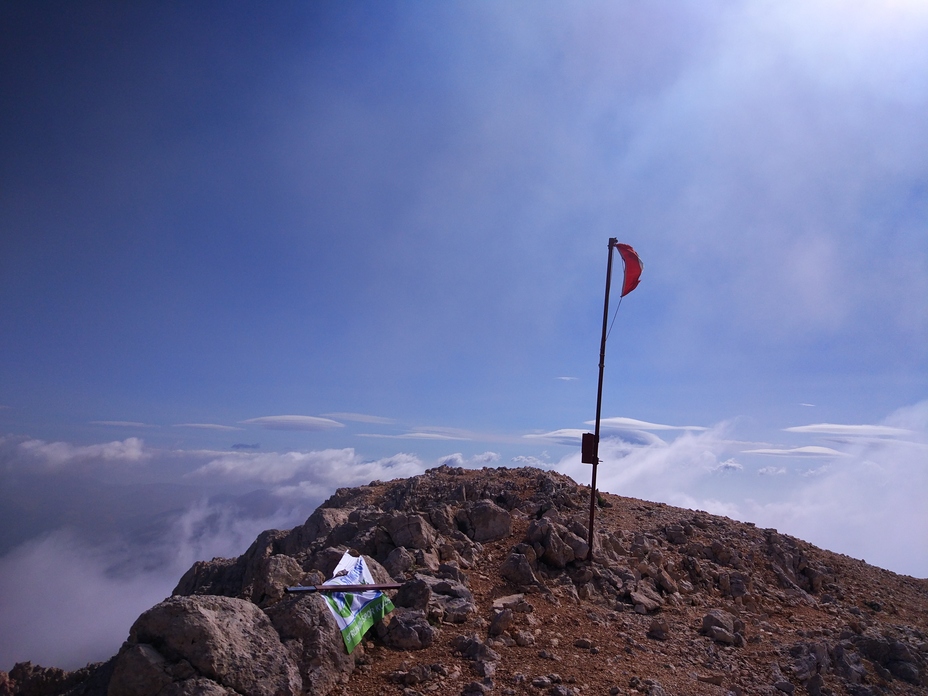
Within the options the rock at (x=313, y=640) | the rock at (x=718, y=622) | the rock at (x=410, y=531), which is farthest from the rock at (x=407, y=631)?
the rock at (x=718, y=622)

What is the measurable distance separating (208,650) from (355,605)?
260cm

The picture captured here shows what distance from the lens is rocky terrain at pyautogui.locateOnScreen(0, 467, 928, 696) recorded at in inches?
293

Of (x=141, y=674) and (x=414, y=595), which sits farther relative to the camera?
(x=414, y=595)

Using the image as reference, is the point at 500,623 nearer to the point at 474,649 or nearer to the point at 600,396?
the point at 474,649

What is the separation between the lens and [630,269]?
13.7m

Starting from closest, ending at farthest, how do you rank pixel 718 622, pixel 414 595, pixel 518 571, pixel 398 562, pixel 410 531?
pixel 414 595
pixel 718 622
pixel 398 562
pixel 518 571
pixel 410 531

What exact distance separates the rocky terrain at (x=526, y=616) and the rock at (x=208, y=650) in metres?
0.02

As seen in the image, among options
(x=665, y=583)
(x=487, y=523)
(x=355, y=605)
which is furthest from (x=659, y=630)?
(x=355, y=605)

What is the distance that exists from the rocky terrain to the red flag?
20.4 ft

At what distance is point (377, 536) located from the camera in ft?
43.2

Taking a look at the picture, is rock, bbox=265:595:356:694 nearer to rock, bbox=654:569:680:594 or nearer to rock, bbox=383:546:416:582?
rock, bbox=383:546:416:582

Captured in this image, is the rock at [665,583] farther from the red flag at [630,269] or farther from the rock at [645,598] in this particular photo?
the red flag at [630,269]

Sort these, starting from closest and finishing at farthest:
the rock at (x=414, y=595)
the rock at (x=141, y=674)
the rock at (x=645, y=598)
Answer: the rock at (x=141, y=674) < the rock at (x=414, y=595) < the rock at (x=645, y=598)

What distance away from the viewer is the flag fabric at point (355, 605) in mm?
8570
